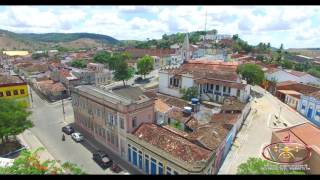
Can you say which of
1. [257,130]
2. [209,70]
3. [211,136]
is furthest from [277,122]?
[209,70]

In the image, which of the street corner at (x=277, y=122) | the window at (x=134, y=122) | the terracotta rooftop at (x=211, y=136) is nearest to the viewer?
the terracotta rooftop at (x=211, y=136)

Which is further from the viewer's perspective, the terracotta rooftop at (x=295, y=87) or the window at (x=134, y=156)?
the terracotta rooftop at (x=295, y=87)

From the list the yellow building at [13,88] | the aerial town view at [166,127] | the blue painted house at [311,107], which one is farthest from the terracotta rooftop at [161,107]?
the blue painted house at [311,107]

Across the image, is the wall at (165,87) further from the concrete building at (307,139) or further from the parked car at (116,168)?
the parked car at (116,168)

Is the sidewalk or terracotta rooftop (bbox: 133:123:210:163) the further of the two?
the sidewalk

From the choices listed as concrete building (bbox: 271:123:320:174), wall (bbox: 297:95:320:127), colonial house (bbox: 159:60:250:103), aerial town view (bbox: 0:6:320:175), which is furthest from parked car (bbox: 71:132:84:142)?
wall (bbox: 297:95:320:127)

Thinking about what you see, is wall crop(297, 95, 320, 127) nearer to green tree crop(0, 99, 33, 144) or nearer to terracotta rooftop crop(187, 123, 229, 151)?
terracotta rooftop crop(187, 123, 229, 151)

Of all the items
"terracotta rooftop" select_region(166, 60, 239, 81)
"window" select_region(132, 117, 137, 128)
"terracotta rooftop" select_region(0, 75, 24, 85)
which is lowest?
"window" select_region(132, 117, 137, 128)

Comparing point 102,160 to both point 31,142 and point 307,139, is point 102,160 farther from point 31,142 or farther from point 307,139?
point 307,139
